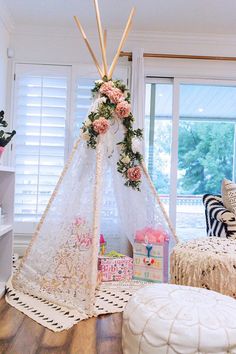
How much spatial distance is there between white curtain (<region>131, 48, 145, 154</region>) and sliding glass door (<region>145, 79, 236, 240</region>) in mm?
260

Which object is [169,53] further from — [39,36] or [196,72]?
[39,36]

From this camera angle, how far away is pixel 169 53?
367 centimetres

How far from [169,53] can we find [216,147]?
5.31 feet

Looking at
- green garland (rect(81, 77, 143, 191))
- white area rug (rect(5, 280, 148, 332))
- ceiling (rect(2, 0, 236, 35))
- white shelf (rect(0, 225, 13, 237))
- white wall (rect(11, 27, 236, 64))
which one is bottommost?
white area rug (rect(5, 280, 148, 332))

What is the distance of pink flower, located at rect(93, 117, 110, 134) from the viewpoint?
2514 millimetres

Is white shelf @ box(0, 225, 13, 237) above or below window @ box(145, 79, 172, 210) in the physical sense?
below

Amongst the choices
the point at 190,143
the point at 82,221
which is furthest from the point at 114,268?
the point at 190,143

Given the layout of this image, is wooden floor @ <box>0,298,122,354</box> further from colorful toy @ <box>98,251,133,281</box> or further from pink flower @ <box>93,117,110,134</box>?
pink flower @ <box>93,117,110,134</box>

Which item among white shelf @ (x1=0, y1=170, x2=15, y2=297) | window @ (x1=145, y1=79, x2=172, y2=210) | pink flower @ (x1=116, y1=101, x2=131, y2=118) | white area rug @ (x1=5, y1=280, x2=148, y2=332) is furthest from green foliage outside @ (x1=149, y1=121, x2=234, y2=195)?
white shelf @ (x1=0, y1=170, x2=15, y2=297)

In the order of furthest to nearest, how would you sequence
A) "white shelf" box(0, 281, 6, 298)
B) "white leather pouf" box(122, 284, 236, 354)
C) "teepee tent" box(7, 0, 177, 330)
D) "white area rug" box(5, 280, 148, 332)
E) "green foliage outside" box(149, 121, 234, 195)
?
1. "green foliage outside" box(149, 121, 234, 195)
2. "white shelf" box(0, 281, 6, 298)
3. "teepee tent" box(7, 0, 177, 330)
4. "white area rug" box(5, 280, 148, 332)
5. "white leather pouf" box(122, 284, 236, 354)

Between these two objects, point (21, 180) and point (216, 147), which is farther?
point (216, 147)

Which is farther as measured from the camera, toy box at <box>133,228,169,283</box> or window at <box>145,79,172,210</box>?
window at <box>145,79,172,210</box>

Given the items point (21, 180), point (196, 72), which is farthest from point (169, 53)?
point (21, 180)

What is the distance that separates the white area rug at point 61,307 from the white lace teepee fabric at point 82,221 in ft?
0.15
